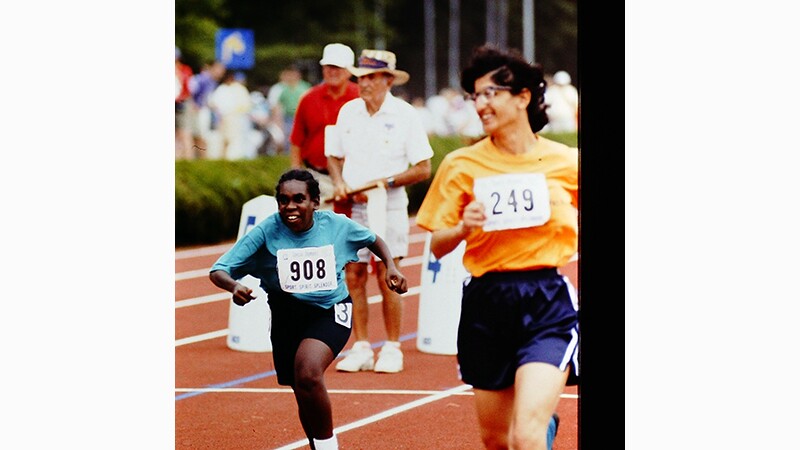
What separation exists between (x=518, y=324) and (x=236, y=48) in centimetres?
177

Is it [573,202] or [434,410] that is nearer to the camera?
[573,202]

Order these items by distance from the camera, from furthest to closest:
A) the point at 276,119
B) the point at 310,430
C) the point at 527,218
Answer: the point at 276,119 → the point at 310,430 → the point at 527,218

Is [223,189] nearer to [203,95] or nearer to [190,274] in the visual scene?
[203,95]

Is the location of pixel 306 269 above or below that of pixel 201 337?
above

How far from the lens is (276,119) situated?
22.4 ft

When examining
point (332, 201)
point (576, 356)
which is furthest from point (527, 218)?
point (332, 201)

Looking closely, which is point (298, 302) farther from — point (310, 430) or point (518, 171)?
point (518, 171)

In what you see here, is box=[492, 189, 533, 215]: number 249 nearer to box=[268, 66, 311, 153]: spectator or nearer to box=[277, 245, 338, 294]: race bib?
box=[277, 245, 338, 294]: race bib

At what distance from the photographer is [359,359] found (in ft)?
21.5

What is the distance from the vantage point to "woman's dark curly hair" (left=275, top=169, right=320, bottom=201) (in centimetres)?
611

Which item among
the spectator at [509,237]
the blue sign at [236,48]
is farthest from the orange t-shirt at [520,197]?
the blue sign at [236,48]

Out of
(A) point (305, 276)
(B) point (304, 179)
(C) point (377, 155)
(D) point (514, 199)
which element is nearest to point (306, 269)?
(A) point (305, 276)

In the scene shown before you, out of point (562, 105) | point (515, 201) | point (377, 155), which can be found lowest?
point (515, 201)
